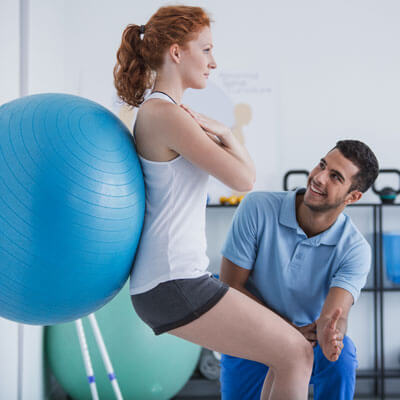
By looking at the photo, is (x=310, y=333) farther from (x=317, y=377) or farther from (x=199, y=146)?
(x=199, y=146)

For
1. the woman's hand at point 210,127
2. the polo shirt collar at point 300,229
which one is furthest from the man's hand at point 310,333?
the woman's hand at point 210,127

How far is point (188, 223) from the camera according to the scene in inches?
52.1

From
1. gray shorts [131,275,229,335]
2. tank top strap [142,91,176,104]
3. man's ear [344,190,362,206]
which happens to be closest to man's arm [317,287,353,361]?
man's ear [344,190,362,206]

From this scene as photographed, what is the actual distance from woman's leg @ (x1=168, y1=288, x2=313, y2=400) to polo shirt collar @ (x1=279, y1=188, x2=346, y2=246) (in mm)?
635

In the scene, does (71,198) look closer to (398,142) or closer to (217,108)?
(217,108)

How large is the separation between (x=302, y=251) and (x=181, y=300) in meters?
0.82

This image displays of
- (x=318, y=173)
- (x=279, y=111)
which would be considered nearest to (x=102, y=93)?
(x=279, y=111)

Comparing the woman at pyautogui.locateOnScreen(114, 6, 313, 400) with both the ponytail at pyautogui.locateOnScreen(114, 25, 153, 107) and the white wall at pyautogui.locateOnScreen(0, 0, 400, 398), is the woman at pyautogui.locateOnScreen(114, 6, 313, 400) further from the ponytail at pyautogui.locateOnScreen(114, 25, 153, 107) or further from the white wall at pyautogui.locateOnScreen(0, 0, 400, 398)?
the white wall at pyautogui.locateOnScreen(0, 0, 400, 398)

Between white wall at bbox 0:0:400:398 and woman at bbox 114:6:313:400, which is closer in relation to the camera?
woman at bbox 114:6:313:400

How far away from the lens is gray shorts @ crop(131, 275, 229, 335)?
126 cm

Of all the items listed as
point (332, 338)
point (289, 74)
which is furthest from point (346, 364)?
point (289, 74)

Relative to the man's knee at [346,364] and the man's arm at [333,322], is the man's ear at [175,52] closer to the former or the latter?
the man's arm at [333,322]

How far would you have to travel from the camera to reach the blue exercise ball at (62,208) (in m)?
1.18

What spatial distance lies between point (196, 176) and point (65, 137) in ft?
1.23
